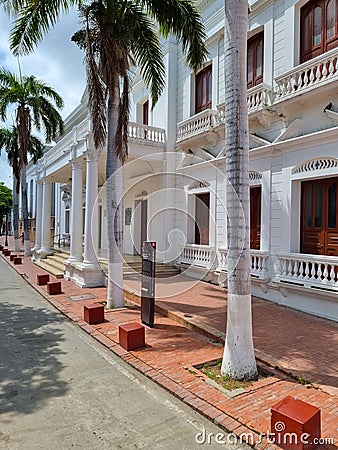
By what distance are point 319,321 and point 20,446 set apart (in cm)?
627

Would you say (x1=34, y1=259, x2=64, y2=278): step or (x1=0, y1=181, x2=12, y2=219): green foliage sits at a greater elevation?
(x1=0, y1=181, x2=12, y2=219): green foliage

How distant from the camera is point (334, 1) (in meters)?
8.33

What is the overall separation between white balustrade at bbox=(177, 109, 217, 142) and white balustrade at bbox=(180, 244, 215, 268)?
A: 12.8 feet

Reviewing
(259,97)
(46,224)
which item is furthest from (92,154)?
(46,224)

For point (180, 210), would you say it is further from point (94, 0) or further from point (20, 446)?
point (20, 446)

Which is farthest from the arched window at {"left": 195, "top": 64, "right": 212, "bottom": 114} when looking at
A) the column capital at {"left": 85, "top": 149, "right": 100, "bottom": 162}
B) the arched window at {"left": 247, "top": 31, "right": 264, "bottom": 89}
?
the column capital at {"left": 85, "top": 149, "right": 100, "bottom": 162}

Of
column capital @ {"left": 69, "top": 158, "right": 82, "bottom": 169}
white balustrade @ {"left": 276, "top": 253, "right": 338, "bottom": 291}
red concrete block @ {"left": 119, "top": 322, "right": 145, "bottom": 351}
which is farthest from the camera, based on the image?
column capital @ {"left": 69, "top": 158, "right": 82, "bottom": 169}

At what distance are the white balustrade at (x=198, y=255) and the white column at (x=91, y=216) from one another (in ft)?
10.6

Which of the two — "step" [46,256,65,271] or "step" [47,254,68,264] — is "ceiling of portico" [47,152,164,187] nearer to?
"step" [47,254,68,264]

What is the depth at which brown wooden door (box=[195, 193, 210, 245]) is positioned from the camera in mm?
12562

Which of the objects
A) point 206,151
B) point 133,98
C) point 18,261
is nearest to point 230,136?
point 206,151

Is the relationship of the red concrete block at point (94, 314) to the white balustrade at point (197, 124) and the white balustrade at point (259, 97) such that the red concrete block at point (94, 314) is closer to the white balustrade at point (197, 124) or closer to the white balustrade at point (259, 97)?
the white balustrade at point (259, 97)

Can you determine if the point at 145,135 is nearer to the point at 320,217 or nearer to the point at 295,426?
the point at 320,217

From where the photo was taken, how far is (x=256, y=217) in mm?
10492
